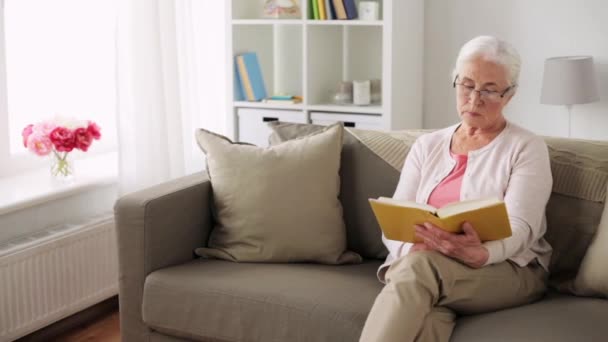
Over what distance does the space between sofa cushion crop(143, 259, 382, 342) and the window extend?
1.10m

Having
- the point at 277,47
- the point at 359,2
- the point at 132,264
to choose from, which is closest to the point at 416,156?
the point at 132,264

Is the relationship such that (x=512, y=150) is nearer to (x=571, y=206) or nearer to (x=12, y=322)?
(x=571, y=206)

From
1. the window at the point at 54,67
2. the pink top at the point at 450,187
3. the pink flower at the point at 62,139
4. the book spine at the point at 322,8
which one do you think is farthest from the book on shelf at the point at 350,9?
the pink top at the point at 450,187

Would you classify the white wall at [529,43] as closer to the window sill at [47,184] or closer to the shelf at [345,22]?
the shelf at [345,22]

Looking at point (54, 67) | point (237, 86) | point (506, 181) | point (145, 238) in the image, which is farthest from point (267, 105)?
point (506, 181)

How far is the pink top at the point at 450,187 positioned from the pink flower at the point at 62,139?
1.48m

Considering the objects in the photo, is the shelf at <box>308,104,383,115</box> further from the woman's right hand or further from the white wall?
the woman's right hand

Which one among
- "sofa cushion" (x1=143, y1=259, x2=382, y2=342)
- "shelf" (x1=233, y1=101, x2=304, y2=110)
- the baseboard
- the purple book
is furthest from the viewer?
"shelf" (x1=233, y1=101, x2=304, y2=110)

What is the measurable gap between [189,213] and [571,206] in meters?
1.17

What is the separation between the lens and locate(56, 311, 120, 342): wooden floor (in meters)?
3.42

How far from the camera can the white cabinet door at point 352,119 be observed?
4.12m

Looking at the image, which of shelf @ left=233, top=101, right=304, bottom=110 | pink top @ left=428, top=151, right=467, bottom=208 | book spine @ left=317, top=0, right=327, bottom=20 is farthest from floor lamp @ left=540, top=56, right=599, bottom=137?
pink top @ left=428, top=151, right=467, bottom=208

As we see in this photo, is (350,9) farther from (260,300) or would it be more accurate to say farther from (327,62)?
(260,300)

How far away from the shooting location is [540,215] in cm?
244
